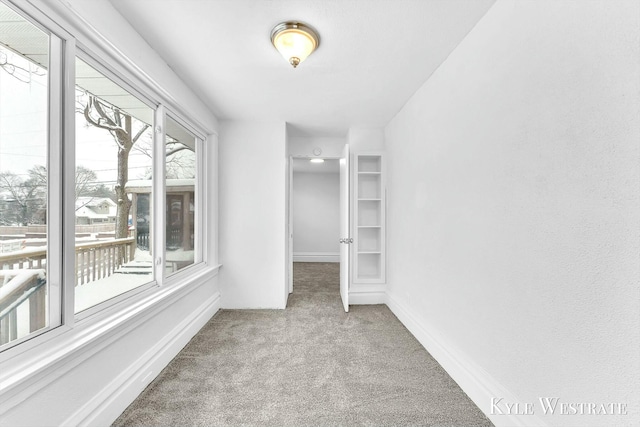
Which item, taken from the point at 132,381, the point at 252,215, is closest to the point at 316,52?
the point at 252,215

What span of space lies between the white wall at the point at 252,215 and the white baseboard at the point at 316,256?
389 cm

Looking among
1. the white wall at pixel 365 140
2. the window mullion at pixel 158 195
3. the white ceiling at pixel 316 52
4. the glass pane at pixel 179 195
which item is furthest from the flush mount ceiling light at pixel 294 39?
the white wall at pixel 365 140

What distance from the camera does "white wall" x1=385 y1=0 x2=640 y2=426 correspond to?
100 centimetres

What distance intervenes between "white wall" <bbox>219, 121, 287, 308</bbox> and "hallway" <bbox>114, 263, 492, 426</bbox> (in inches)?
20.6

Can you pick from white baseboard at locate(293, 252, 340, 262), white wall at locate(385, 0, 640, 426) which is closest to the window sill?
white wall at locate(385, 0, 640, 426)

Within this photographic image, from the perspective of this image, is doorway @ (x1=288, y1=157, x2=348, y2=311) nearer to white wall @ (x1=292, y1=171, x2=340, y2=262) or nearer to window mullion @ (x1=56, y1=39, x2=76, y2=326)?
white wall @ (x1=292, y1=171, x2=340, y2=262)

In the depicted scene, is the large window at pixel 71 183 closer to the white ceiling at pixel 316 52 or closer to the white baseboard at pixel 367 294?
the white ceiling at pixel 316 52

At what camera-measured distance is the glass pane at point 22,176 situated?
1204mm

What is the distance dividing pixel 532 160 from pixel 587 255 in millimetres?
506

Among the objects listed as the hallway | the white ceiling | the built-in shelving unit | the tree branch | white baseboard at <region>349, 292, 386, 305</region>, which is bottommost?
the hallway

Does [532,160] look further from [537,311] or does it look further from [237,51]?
[237,51]

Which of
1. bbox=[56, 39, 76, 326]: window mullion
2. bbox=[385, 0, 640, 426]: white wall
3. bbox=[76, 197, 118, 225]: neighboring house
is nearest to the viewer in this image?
bbox=[385, 0, 640, 426]: white wall

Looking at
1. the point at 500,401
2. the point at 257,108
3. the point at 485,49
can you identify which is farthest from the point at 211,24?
the point at 500,401

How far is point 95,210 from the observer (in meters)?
1.75
